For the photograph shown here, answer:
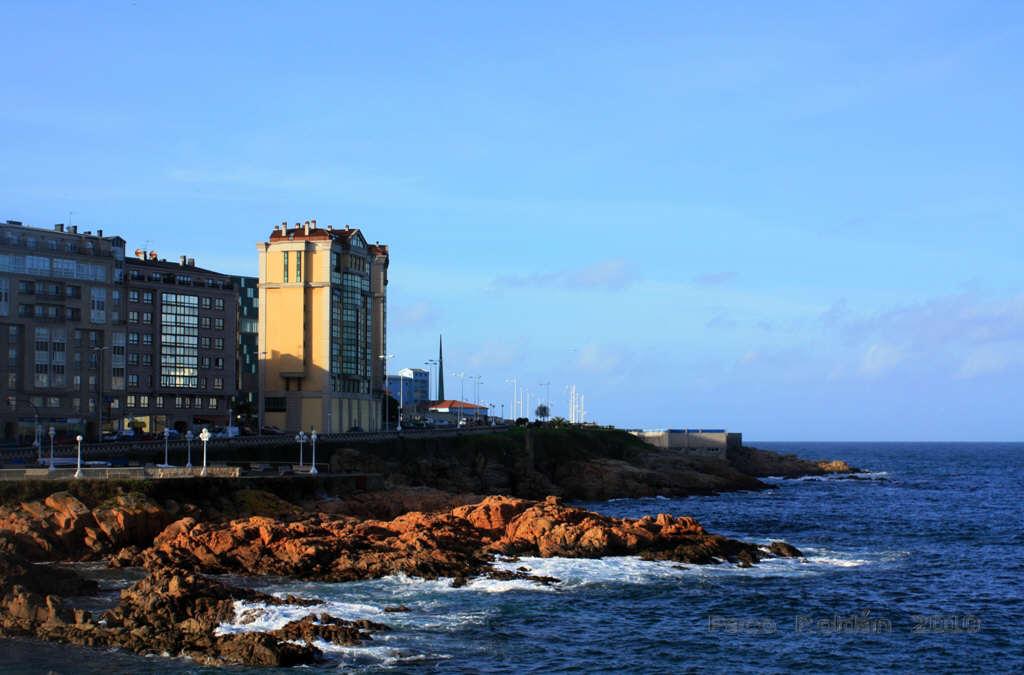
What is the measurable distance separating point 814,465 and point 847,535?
115 metres

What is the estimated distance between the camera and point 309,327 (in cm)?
14125

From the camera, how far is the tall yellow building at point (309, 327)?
5522 inches

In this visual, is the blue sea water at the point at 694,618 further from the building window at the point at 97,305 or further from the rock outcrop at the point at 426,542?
the building window at the point at 97,305

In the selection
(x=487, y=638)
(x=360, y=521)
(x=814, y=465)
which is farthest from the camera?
(x=814, y=465)

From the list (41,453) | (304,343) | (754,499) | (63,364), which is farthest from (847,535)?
(63,364)

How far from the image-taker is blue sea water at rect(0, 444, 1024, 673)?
4219cm

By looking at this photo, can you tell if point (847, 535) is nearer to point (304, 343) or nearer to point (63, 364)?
point (304, 343)

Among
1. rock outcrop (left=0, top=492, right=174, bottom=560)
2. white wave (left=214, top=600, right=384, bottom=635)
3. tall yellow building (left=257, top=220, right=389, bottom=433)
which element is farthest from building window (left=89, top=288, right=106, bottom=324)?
white wave (left=214, top=600, right=384, bottom=635)

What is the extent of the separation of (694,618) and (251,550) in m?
23.5

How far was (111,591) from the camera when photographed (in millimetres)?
52219

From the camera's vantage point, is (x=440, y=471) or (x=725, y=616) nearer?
(x=725, y=616)

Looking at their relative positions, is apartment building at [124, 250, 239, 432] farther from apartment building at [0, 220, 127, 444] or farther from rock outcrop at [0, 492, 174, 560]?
rock outcrop at [0, 492, 174, 560]

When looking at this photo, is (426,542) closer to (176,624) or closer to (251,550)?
(251,550)

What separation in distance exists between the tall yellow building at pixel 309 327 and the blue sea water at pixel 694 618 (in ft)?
244
